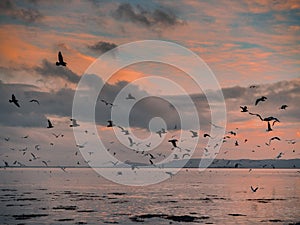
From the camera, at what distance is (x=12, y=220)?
170 feet

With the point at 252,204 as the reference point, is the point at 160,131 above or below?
above

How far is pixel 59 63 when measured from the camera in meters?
40.5

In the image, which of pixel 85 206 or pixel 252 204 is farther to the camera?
pixel 252 204

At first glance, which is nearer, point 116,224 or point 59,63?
point 59,63

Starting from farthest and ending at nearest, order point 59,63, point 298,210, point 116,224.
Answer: point 298,210 < point 116,224 < point 59,63

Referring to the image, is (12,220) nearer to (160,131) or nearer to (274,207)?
(160,131)

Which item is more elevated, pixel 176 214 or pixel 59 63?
pixel 59 63

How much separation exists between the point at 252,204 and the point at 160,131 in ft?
70.1

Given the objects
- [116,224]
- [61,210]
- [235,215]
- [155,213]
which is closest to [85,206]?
[61,210]

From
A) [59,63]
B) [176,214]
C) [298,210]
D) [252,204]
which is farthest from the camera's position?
[252,204]

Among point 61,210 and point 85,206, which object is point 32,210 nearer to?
point 61,210

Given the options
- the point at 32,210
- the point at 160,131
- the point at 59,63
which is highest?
the point at 59,63

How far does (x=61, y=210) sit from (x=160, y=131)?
17538mm

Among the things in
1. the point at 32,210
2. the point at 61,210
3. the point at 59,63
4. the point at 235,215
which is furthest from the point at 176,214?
the point at 59,63
